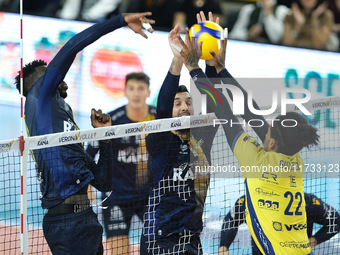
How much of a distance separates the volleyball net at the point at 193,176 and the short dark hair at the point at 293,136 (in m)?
0.92

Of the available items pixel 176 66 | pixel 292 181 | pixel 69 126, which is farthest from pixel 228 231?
pixel 69 126

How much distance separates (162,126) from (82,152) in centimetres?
82

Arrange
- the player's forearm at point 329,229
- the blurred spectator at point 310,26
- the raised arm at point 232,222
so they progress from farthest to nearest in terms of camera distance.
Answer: the blurred spectator at point 310,26
the player's forearm at point 329,229
the raised arm at point 232,222

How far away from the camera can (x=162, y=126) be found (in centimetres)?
623

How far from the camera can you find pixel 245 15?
12.9 metres

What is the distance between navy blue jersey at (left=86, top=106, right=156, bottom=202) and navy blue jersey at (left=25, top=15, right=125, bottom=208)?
1.85 meters

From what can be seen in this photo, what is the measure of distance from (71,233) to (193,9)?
7720mm

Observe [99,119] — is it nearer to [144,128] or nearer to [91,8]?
[144,128]

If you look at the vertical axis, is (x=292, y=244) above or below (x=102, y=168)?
below

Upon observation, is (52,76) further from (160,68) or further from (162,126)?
(160,68)

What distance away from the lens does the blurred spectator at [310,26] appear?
12.5 m

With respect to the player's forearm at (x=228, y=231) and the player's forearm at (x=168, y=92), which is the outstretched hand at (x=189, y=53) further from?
the player's forearm at (x=228, y=231)

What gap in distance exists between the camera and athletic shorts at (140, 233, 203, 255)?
6.35m

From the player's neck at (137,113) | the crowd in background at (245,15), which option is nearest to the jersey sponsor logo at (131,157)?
the player's neck at (137,113)
